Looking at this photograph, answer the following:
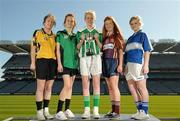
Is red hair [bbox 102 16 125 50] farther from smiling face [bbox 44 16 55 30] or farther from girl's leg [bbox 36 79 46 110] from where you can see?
girl's leg [bbox 36 79 46 110]

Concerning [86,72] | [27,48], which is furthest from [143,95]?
[27,48]

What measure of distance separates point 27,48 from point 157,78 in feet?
59.6

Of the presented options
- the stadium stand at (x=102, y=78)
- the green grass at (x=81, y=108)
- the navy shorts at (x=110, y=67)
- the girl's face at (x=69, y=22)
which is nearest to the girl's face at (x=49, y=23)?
the girl's face at (x=69, y=22)

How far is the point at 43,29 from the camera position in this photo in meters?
6.40

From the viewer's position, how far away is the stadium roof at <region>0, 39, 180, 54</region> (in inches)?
1594

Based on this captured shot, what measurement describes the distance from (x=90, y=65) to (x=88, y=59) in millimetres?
118

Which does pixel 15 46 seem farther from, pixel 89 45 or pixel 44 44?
pixel 89 45

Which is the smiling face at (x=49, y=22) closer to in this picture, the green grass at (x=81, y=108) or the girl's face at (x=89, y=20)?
the girl's face at (x=89, y=20)

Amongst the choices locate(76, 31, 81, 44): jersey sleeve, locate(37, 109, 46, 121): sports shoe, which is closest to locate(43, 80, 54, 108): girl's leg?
locate(37, 109, 46, 121): sports shoe

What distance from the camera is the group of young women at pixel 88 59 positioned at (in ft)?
20.2

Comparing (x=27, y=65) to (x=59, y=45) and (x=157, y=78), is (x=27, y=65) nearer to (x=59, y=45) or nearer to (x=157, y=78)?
(x=157, y=78)

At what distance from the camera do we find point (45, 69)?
614 centimetres

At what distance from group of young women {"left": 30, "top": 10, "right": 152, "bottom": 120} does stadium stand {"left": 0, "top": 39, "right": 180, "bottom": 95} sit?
105 feet

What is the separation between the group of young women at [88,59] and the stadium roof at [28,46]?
3478 centimetres
